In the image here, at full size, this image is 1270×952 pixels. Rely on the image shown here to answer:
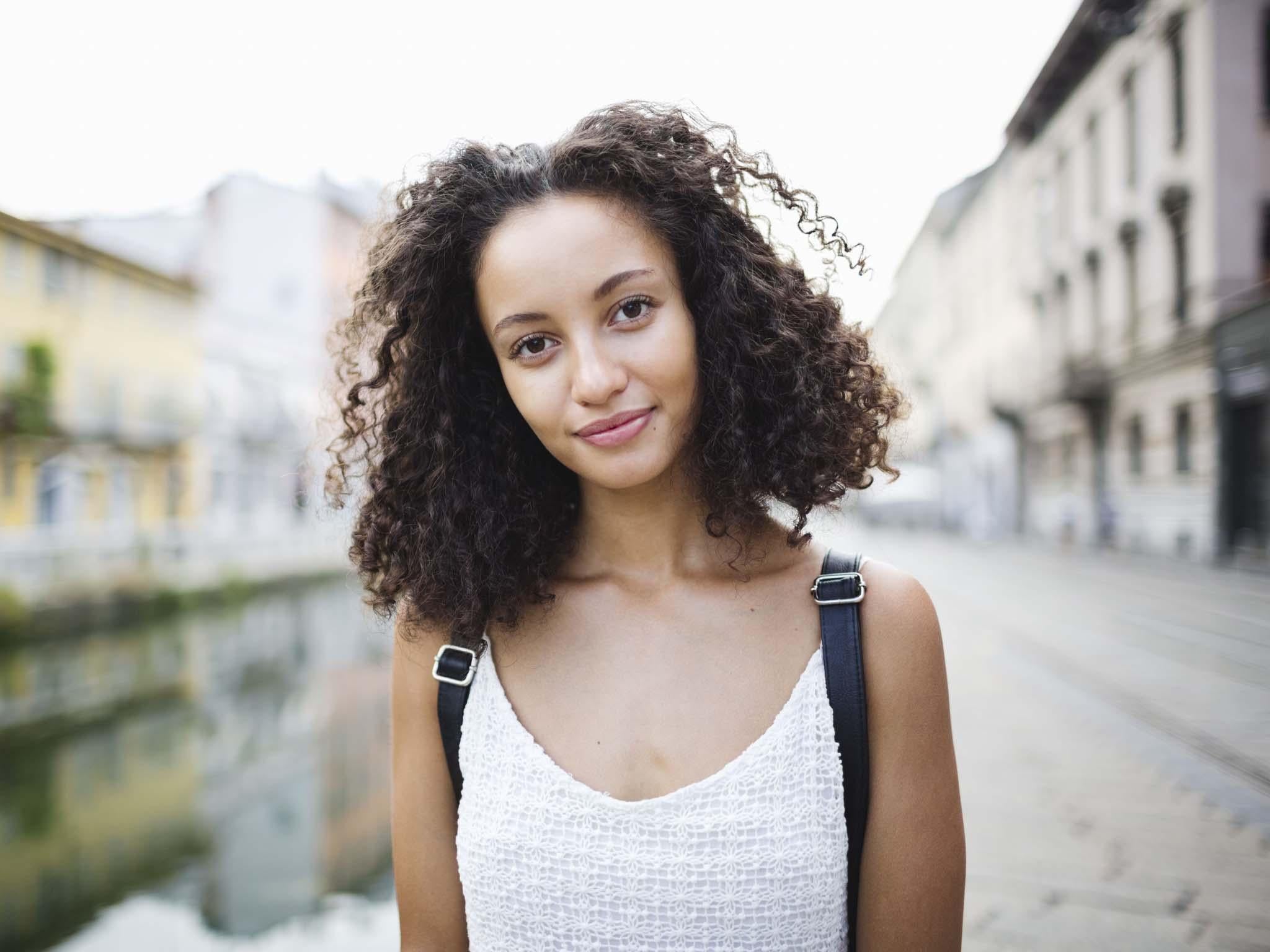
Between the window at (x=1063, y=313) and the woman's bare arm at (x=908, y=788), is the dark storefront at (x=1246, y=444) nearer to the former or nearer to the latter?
the woman's bare arm at (x=908, y=788)

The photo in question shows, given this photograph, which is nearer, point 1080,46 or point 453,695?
point 453,695

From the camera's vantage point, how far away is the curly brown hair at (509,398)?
131 centimetres

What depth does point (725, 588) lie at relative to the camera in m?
1.35

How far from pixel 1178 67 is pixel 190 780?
608 cm

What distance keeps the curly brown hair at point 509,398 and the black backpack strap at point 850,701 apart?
0.17 meters

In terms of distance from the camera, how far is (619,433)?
1.20m

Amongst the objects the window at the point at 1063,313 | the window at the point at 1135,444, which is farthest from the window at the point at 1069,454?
the window at the point at 1135,444

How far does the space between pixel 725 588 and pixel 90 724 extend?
291 inches

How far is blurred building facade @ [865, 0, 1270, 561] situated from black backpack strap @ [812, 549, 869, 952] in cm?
55

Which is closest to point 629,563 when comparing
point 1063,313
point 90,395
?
point 1063,313

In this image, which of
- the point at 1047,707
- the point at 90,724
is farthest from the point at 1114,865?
the point at 90,724

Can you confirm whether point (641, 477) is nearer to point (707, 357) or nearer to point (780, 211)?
point (707, 357)

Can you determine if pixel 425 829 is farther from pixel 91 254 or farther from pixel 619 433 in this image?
pixel 91 254

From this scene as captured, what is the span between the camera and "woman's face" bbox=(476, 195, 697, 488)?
3.88 ft
